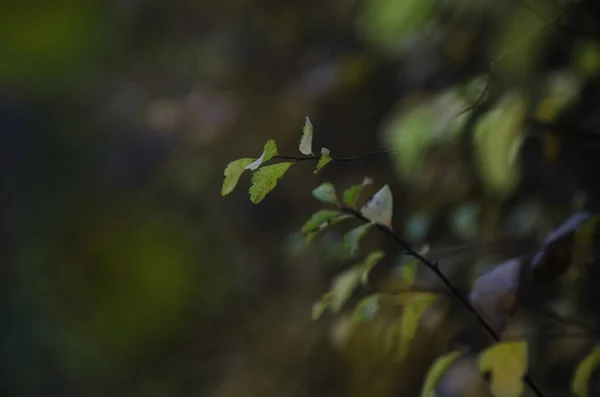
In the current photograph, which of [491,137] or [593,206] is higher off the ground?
[491,137]

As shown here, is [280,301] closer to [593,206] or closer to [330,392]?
[330,392]

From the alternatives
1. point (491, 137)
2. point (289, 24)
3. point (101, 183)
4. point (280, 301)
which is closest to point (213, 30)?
point (289, 24)

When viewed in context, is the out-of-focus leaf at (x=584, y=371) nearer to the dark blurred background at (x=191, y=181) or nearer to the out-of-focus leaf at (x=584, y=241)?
the out-of-focus leaf at (x=584, y=241)

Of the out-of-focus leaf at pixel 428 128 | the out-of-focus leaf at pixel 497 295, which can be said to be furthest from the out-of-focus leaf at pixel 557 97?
the out-of-focus leaf at pixel 497 295

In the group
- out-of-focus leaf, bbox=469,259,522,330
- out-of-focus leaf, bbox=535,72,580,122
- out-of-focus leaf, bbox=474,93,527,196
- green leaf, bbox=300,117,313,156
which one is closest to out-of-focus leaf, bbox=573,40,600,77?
out-of-focus leaf, bbox=535,72,580,122

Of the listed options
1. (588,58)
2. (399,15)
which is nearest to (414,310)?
(399,15)

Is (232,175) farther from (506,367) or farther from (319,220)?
(506,367)
